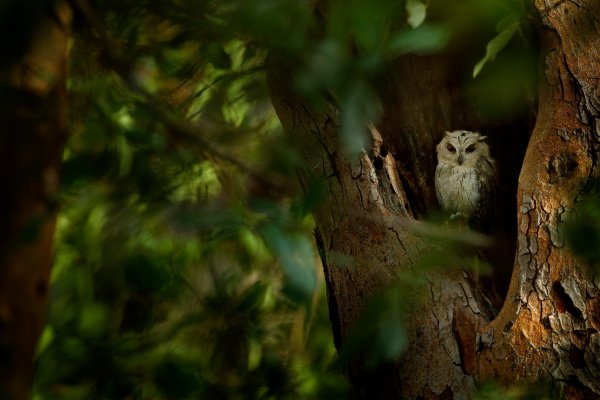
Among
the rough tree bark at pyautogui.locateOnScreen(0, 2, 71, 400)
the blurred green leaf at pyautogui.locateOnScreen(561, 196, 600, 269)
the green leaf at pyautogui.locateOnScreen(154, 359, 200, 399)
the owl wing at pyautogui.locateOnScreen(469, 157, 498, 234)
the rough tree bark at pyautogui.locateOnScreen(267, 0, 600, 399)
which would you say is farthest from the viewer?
the owl wing at pyautogui.locateOnScreen(469, 157, 498, 234)

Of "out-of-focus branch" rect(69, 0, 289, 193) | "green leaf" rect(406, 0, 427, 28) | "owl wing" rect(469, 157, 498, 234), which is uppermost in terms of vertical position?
"out-of-focus branch" rect(69, 0, 289, 193)

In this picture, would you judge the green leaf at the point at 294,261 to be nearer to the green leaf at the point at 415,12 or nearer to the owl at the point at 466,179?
the green leaf at the point at 415,12

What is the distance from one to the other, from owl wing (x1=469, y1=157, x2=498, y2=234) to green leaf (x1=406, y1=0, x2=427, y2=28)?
0.70 metres

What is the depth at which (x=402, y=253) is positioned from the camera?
5.28 ft

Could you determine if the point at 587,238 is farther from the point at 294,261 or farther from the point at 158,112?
the point at 158,112

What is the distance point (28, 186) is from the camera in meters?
1.50

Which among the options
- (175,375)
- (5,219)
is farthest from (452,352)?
(5,219)

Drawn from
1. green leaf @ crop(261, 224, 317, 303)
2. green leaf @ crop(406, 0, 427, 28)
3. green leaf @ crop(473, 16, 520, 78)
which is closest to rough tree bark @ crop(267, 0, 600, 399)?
green leaf @ crop(473, 16, 520, 78)

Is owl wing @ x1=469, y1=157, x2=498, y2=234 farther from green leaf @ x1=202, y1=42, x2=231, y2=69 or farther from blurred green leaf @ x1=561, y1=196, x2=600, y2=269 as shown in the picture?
green leaf @ x1=202, y1=42, x2=231, y2=69

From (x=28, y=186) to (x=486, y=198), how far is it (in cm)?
121

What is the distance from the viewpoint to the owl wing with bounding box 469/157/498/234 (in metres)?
1.98

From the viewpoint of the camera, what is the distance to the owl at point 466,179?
1991 mm

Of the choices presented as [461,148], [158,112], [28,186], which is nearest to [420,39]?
[158,112]

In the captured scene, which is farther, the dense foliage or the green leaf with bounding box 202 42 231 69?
the green leaf with bounding box 202 42 231 69
